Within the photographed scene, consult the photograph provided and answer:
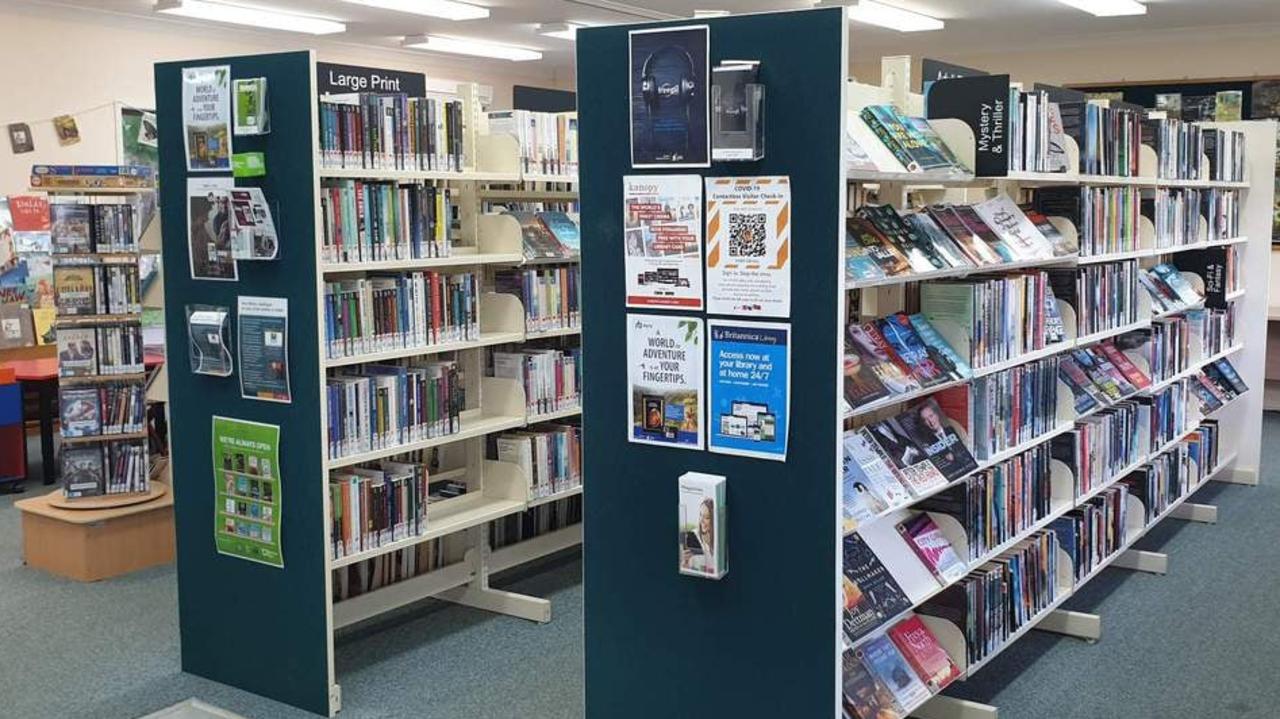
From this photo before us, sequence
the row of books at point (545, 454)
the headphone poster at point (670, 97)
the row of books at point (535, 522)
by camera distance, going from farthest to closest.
→ the row of books at point (535, 522) < the row of books at point (545, 454) < the headphone poster at point (670, 97)

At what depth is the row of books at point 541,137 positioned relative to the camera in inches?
197

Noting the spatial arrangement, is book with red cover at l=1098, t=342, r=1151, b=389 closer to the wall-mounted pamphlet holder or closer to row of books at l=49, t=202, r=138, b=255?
the wall-mounted pamphlet holder

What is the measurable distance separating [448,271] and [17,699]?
2198 millimetres

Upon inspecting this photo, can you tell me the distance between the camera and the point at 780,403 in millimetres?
2977

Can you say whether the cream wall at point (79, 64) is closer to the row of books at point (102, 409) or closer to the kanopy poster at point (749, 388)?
the row of books at point (102, 409)

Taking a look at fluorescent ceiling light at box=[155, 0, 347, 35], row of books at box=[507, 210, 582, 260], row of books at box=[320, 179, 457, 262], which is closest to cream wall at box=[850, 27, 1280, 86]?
fluorescent ceiling light at box=[155, 0, 347, 35]

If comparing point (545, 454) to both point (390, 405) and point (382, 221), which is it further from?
point (382, 221)

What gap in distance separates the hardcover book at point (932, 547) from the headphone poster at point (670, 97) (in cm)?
133

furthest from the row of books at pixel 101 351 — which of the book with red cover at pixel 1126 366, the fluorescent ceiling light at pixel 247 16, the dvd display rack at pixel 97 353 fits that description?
the book with red cover at pixel 1126 366

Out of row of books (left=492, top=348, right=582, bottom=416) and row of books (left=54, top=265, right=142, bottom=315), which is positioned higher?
row of books (left=54, top=265, right=142, bottom=315)

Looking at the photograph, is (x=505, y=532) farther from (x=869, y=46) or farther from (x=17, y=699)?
(x=869, y=46)

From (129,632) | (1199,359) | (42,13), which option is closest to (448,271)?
(129,632)

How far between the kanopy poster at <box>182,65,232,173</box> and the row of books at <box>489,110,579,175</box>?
132 centimetres

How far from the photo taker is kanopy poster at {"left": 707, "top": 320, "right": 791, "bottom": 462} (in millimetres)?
2969
